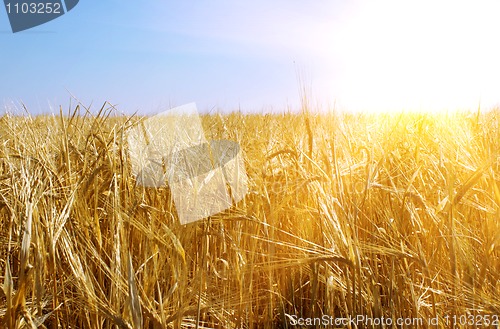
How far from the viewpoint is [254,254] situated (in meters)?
1.06

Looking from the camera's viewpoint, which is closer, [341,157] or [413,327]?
[413,327]

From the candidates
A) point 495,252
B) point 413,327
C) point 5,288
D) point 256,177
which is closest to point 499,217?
point 495,252

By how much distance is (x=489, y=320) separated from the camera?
760mm

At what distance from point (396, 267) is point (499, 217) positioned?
0.26 m

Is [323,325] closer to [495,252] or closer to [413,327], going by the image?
[413,327]

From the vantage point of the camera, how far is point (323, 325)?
961mm

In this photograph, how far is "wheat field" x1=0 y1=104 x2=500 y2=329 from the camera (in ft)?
2.40

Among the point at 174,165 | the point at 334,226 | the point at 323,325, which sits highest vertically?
the point at 174,165

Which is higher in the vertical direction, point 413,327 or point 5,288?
point 5,288

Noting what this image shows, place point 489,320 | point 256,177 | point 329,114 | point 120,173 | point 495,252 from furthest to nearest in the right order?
point 329,114
point 256,177
point 120,173
point 495,252
point 489,320

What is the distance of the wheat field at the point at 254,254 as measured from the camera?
73 cm

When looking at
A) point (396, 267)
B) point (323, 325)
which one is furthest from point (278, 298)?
point (396, 267)

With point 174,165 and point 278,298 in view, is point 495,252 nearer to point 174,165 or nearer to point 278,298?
point 278,298

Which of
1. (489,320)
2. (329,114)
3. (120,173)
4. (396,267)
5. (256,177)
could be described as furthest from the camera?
(329,114)
